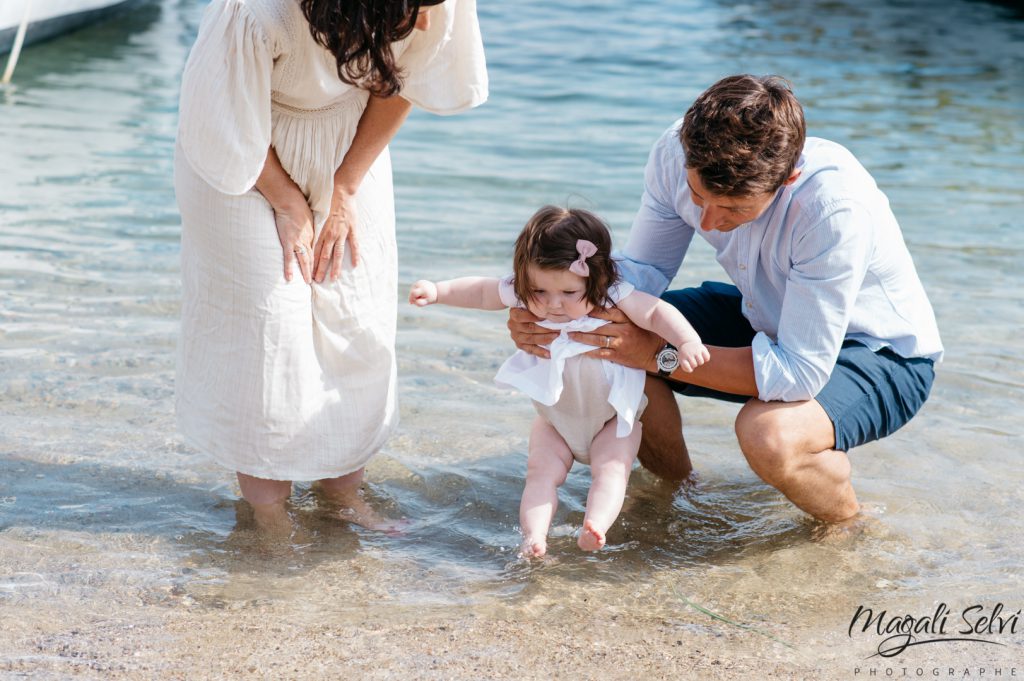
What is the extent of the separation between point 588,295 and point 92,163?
5420 millimetres

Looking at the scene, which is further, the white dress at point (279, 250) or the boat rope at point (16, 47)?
the boat rope at point (16, 47)

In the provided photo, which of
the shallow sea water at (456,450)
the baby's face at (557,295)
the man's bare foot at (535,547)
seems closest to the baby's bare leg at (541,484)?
the man's bare foot at (535,547)

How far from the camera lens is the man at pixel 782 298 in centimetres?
287

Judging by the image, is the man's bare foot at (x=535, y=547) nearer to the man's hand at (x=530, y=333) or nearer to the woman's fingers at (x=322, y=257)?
the man's hand at (x=530, y=333)

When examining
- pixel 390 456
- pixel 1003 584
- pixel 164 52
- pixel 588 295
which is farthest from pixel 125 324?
pixel 164 52

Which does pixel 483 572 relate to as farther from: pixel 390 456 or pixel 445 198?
pixel 445 198

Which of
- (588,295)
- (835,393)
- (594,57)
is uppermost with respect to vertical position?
(588,295)

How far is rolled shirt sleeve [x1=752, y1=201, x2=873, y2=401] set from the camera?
295cm

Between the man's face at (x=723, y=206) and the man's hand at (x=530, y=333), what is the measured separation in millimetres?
536

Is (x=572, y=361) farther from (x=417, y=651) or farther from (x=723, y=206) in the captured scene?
(x=417, y=651)

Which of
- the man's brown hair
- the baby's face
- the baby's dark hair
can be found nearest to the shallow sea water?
A: the baby's face

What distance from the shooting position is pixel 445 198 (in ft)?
23.4

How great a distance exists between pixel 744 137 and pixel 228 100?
49.9 inches

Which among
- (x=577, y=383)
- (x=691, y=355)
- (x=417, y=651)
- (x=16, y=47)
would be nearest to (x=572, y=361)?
(x=577, y=383)
